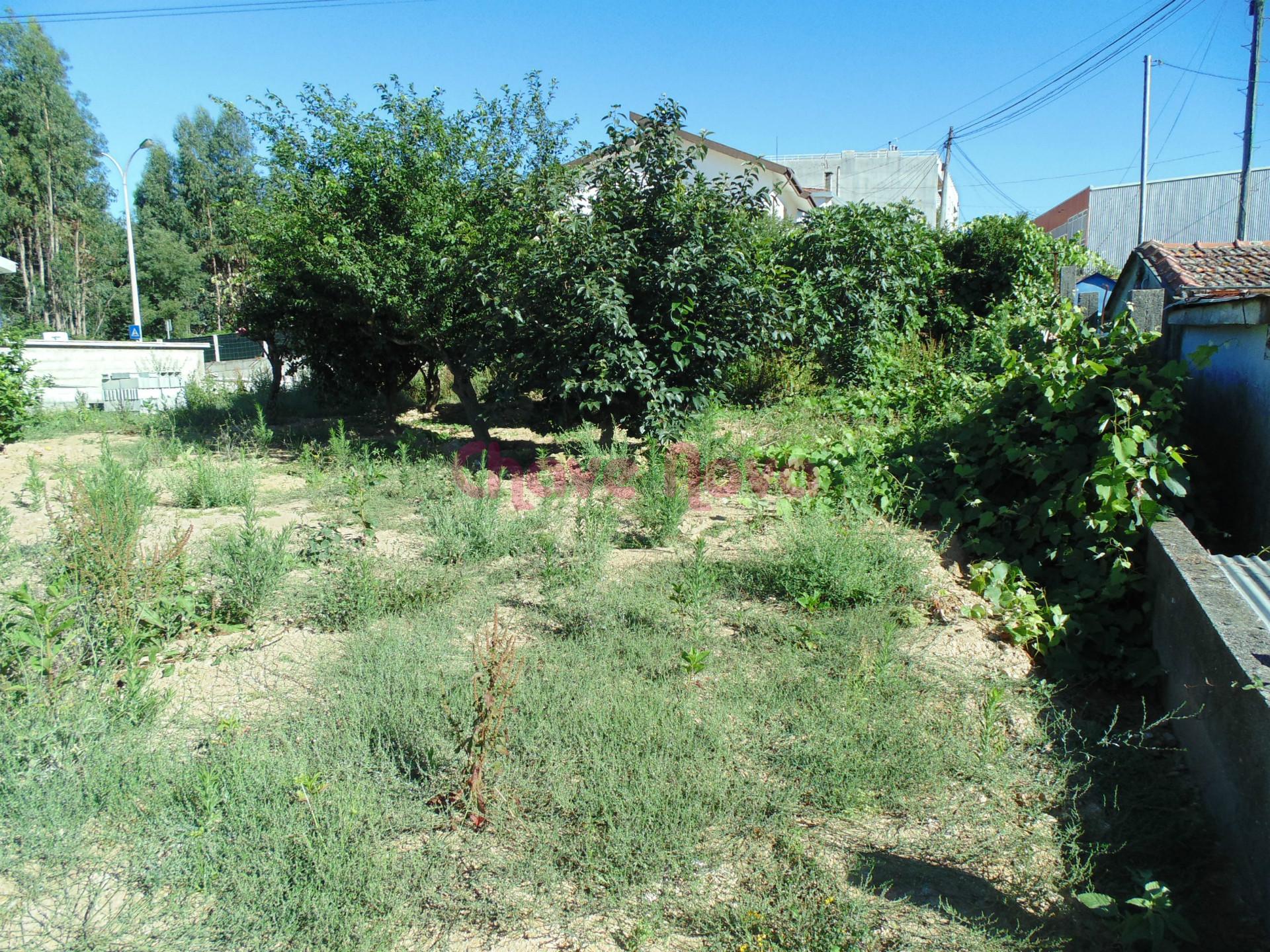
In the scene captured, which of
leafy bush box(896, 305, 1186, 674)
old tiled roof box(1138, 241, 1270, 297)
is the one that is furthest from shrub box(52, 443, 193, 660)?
old tiled roof box(1138, 241, 1270, 297)

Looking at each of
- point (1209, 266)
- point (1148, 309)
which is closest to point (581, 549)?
point (1148, 309)

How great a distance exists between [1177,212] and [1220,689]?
Result: 107 ft

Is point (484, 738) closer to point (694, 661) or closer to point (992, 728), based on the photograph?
point (694, 661)

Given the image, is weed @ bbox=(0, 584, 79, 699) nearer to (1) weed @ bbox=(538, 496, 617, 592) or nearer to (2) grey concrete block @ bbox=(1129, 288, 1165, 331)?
(1) weed @ bbox=(538, 496, 617, 592)

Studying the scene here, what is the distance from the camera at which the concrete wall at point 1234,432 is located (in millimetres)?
4684

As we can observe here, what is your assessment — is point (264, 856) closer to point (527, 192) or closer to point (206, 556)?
point (206, 556)

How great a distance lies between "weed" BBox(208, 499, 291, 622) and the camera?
4359mm

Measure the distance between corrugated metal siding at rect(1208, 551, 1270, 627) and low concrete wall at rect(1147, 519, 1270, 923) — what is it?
2.5 inches

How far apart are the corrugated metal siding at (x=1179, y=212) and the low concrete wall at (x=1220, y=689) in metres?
27.4

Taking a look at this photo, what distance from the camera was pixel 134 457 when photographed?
885 centimetres

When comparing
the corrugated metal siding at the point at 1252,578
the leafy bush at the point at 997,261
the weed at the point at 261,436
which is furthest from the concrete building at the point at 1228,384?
the weed at the point at 261,436

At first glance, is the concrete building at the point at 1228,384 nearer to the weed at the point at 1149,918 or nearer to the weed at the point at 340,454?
the weed at the point at 1149,918

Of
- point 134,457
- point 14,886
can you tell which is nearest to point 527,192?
point 134,457

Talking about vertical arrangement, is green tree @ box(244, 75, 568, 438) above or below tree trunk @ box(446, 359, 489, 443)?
above
